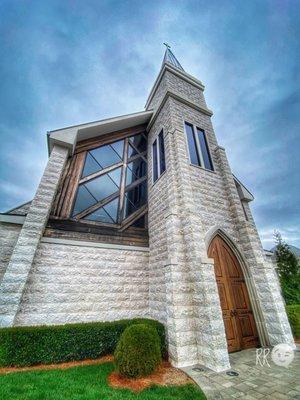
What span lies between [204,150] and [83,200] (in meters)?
5.79

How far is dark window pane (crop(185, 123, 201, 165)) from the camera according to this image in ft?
26.0

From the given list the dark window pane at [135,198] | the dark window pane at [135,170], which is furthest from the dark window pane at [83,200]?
the dark window pane at [135,170]

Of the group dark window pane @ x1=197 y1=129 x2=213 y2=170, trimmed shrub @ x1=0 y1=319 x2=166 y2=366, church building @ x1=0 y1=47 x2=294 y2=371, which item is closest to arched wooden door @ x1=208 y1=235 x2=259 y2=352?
church building @ x1=0 y1=47 x2=294 y2=371

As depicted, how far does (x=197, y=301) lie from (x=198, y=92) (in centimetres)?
1096

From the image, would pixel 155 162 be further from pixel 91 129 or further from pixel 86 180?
pixel 86 180

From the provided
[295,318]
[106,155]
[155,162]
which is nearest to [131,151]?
[106,155]

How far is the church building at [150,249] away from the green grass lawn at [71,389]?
1235 millimetres

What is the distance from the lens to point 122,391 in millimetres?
3186

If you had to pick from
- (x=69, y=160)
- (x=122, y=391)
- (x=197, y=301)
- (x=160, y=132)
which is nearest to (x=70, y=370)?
(x=122, y=391)

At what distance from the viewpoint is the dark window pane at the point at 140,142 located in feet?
34.2

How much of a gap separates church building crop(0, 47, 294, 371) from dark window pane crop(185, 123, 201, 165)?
0.06 m

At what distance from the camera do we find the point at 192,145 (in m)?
8.33

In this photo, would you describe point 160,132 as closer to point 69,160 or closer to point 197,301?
point 69,160

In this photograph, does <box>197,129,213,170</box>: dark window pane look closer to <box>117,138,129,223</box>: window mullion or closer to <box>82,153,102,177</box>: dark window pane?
<box>117,138,129,223</box>: window mullion
